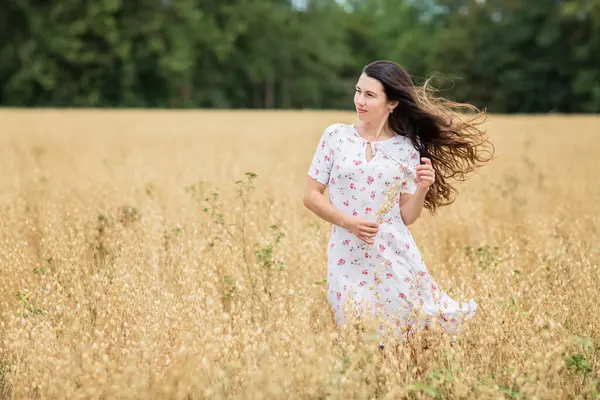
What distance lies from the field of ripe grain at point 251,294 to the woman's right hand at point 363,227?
432 mm

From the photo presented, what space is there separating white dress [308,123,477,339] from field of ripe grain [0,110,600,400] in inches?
9.1

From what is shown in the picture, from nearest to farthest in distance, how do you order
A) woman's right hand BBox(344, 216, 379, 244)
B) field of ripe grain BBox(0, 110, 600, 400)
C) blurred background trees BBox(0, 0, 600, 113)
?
field of ripe grain BBox(0, 110, 600, 400)
woman's right hand BBox(344, 216, 379, 244)
blurred background trees BBox(0, 0, 600, 113)

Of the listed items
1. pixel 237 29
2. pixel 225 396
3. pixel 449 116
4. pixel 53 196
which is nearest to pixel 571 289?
pixel 449 116

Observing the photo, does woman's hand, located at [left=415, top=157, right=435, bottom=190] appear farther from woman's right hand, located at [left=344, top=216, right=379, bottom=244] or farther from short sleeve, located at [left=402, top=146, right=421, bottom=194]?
woman's right hand, located at [left=344, top=216, right=379, bottom=244]

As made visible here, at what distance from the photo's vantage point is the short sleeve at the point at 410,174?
3.49 meters

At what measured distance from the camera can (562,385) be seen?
2883mm

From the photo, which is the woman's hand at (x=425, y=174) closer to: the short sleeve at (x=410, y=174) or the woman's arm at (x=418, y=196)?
the woman's arm at (x=418, y=196)

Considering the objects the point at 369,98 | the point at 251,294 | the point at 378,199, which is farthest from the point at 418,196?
the point at 251,294

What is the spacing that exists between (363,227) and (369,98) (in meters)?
0.72

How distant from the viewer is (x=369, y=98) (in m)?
3.45

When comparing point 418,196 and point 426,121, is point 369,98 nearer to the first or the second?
point 426,121

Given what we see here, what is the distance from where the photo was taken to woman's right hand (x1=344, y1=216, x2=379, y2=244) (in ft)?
10.5

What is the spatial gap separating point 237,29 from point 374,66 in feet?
155

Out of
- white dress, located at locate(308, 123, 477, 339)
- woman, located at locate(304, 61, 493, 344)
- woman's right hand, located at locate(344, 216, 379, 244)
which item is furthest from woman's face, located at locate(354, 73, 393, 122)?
woman's right hand, located at locate(344, 216, 379, 244)
